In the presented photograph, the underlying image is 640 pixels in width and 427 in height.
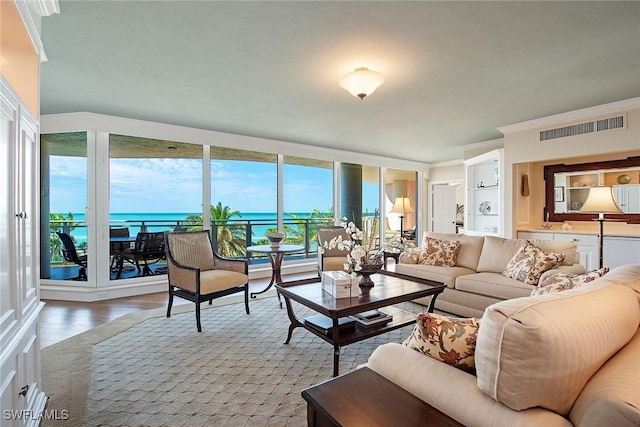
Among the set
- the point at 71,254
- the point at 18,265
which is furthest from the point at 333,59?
the point at 71,254

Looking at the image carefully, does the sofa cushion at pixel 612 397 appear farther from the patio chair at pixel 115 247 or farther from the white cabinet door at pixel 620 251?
the patio chair at pixel 115 247

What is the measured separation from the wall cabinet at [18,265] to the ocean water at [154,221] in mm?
2801

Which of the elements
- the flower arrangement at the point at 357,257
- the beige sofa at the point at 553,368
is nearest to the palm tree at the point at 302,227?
the flower arrangement at the point at 357,257

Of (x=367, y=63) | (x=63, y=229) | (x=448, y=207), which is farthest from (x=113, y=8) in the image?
(x=448, y=207)

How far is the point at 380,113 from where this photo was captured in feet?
13.7

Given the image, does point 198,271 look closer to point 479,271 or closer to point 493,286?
point 493,286

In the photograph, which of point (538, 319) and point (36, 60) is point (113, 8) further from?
point (538, 319)

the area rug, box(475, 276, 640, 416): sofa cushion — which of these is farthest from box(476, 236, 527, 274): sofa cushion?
box(475, 276, 640, 416): sofa cushion

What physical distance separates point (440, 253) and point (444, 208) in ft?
14.6

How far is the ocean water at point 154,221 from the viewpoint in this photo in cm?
436

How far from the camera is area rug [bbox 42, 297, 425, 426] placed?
6.19 ft

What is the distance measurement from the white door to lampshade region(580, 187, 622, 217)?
4062mm

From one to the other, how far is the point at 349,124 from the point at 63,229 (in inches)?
165

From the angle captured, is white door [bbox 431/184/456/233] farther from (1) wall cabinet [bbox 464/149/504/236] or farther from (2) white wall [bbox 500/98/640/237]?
(2) white wall [bbox 500/98/640/237]
